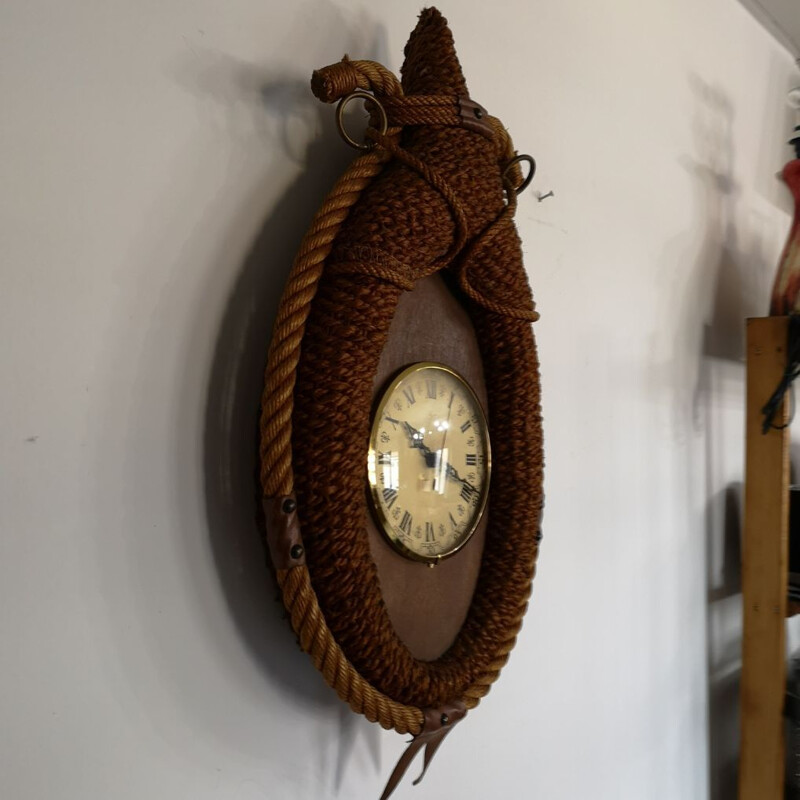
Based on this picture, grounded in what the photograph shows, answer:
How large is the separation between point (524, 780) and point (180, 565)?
56 centimetres

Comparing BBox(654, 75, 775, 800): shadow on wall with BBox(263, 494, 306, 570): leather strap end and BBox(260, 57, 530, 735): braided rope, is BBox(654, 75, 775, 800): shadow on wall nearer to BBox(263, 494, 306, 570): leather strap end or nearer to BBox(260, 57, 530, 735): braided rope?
BBox(260, 57, 530, 735): braided rope

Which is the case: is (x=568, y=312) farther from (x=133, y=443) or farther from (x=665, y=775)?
(x=665, y=775)

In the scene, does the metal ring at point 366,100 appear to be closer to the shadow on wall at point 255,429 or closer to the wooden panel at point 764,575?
the shadow on wall at point 255,429

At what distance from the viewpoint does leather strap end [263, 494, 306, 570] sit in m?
0.54

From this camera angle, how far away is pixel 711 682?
4.24ft

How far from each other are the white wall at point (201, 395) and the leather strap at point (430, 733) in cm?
5

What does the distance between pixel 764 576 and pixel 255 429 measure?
98 cm

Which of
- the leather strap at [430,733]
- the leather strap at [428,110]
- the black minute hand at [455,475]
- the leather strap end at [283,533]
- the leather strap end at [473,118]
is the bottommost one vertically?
the leather strap at [430,733]

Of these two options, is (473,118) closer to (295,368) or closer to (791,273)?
(295,368)

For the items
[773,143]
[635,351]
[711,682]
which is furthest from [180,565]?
[773,143]

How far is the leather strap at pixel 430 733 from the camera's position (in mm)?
619

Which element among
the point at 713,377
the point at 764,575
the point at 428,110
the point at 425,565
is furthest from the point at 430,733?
the point at 713,377

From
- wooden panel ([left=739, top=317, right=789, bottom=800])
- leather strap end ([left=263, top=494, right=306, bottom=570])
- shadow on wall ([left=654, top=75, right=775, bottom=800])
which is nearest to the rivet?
leather strap end ([left=263, top=494, right=306, bottom=570])

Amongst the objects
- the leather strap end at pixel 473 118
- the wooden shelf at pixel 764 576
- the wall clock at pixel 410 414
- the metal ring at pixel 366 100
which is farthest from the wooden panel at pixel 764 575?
the metal ring at pixel 366 100
